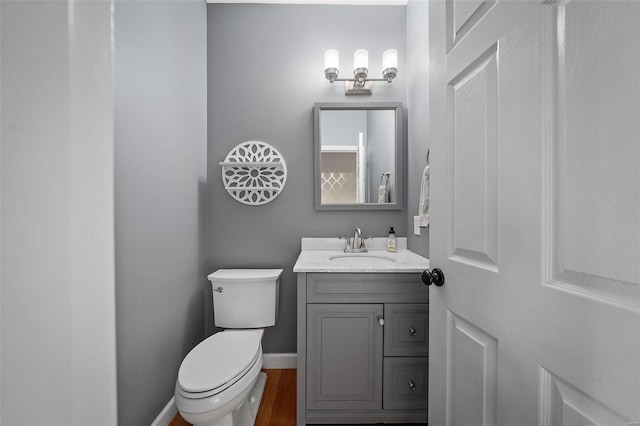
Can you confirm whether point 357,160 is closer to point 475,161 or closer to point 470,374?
point 475,161

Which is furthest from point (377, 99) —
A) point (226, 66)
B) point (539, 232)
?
point (539, 232)

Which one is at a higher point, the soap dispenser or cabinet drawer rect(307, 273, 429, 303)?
the soap dispenser

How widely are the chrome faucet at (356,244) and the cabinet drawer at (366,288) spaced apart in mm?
473

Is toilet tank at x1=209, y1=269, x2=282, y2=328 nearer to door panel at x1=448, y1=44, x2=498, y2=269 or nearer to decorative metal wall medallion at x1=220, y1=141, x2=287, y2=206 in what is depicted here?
decorative metal wall medallion at x1=220, y1=141, x2=287, y2=206

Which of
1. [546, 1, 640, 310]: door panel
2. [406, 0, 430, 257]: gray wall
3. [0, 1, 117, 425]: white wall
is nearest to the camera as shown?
[0, 1, 117, 425]: white wall

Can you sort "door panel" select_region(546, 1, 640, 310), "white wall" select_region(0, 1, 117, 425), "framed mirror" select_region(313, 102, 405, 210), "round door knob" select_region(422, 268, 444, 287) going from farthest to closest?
"framed mirror" select_region(313, 102, 405, 210)
"round door knob" select_region(422, 268, 444, 287)
"door panel" select_region(546, 1, 640, 310)
"white wall" select_region(0, 1, 117, 425)

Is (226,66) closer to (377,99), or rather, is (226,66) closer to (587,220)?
(377,99)

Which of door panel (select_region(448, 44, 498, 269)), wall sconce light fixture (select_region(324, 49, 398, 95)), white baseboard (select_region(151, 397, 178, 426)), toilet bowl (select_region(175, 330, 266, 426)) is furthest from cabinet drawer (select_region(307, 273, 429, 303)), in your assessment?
wall sconce light fixture (select_region(324, 49, 398, 95))

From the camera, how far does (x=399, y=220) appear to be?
1.96 m

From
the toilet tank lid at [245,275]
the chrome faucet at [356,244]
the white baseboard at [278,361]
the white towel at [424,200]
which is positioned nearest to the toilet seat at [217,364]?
the toilet tank lid at [245,275]

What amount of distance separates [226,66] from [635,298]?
2.23 m

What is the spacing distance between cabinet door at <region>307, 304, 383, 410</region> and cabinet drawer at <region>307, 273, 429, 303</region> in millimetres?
81

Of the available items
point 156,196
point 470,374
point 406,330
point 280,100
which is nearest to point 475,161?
point 470,374

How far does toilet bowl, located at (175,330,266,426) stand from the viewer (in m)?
1.06
